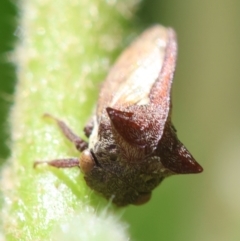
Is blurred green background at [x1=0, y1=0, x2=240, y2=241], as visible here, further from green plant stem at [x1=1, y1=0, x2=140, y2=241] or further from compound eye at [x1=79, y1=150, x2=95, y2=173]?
compound eye at [x1=79, y1=150, x2=95, y2=173]

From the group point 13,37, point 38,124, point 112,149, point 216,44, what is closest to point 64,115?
point 38,124

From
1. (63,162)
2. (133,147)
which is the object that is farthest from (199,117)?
(63,162)

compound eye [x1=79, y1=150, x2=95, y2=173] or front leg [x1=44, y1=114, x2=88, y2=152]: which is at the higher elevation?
compound eye [x1=79, y1=150, x2=95, y2=173]

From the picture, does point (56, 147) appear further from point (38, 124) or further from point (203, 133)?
point (203, 133)

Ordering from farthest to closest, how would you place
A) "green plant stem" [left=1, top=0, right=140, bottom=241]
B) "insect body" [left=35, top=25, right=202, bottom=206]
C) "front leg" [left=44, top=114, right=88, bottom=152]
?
"front leg" [left=44, top=114, right=88, bottom=152] < "insect body" [left=35, top=25, right=202, bottom=206] < "green plant stem" [left=1, top=0, right=140, bottom=241]

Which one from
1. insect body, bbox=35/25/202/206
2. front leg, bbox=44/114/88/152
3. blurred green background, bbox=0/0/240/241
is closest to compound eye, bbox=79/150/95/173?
insect body, bbox=35/25/202/206

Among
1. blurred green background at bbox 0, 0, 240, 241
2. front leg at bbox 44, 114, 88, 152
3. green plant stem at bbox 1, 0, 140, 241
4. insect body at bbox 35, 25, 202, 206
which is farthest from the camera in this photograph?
blurred green background at bbox 0, 0, 240, 241
